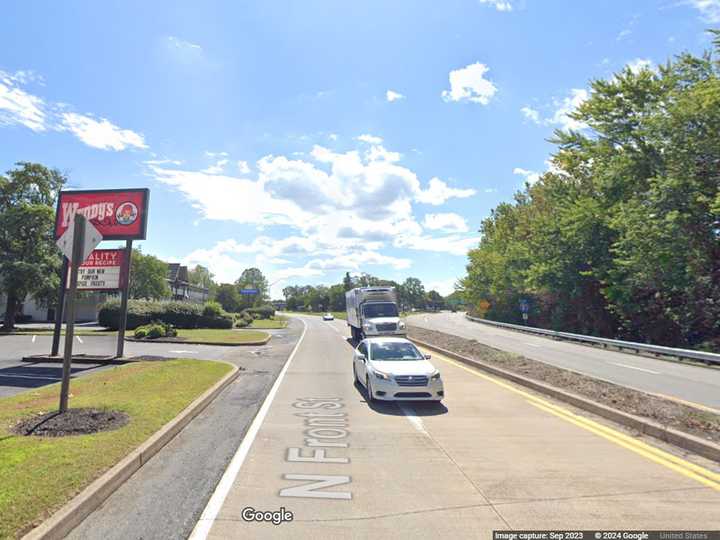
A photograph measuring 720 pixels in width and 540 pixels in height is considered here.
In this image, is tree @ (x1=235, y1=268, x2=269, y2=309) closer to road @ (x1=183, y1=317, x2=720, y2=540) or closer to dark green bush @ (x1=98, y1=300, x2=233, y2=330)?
dark green bush @ (x1=98, y1=300, x2=233, y2=330)

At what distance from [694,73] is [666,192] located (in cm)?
845

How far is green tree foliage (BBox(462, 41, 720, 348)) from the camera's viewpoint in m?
23.6

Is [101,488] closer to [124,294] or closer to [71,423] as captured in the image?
[71,423]

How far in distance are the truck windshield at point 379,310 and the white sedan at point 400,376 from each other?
13227mm

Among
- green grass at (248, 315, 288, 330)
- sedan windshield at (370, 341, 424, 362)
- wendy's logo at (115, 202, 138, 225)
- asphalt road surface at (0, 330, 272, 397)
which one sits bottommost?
green grass at (248, 315, 288, 330)

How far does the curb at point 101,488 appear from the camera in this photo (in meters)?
3.75

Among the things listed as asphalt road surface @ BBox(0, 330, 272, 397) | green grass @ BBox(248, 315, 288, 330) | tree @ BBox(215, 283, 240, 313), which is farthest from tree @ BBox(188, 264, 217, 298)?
asphalt road surface @ BBox(0, 330, 272, 397)

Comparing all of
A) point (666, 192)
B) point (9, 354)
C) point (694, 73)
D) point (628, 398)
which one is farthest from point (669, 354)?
point (9, 354)

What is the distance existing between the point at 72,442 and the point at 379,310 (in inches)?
748

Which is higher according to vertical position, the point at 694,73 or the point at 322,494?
the point at 694,73

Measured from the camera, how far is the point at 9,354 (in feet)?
61.1

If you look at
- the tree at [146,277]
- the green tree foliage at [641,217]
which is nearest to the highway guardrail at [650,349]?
the green tree foliage at [641,217]

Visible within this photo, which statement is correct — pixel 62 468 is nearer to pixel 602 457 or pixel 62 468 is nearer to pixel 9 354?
pixel 602 457

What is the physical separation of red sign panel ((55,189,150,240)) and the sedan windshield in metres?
11.8
